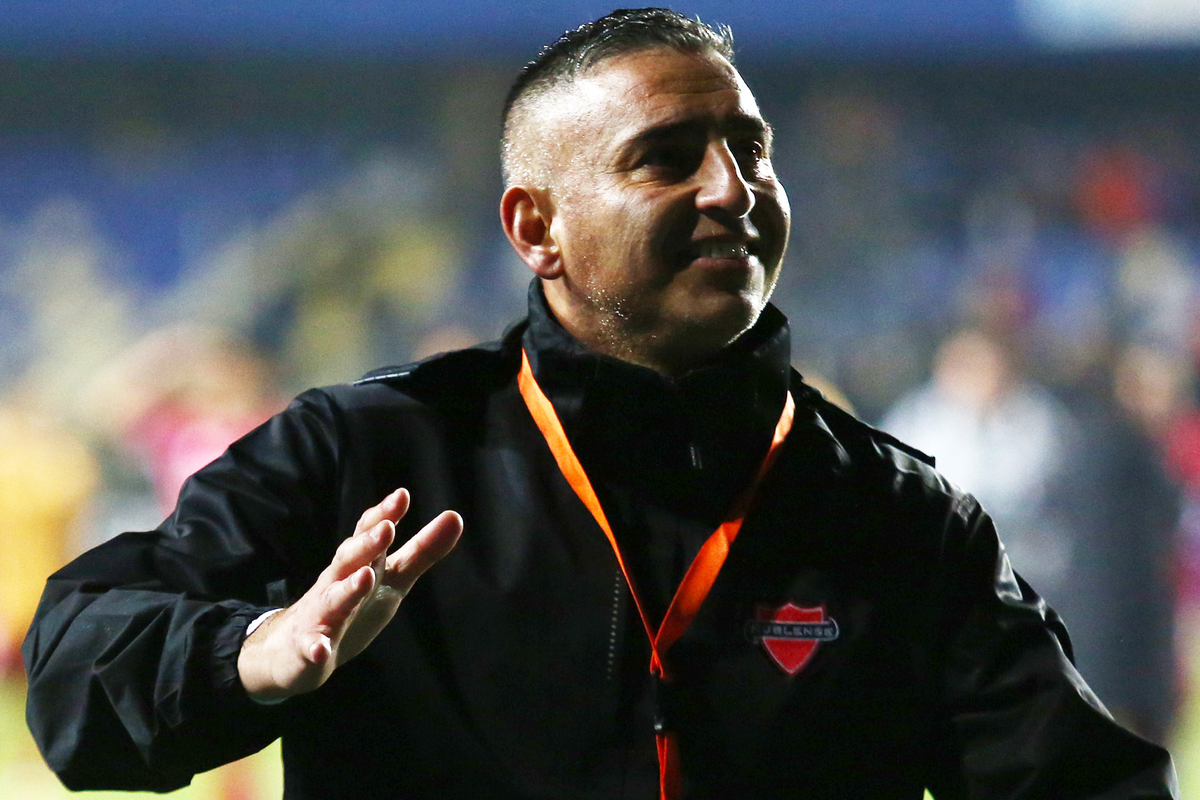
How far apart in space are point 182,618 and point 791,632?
Answer: 0.72 m

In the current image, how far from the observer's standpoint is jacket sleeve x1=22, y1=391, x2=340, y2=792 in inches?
59.5

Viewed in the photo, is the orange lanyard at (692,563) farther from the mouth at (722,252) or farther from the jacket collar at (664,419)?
the mouth at (722,252)

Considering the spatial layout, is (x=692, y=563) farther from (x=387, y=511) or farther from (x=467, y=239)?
(x=467, y=239)

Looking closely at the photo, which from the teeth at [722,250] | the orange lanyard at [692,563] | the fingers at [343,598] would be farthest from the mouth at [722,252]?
the fingers at [343,598]

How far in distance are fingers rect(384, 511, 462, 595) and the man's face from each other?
1.61ft

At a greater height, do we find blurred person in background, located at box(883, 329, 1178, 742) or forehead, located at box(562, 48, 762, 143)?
forehead, located at box(562, 48, 762, 143)

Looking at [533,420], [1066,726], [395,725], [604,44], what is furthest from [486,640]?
[604,44]

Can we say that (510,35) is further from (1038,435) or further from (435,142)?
(1038,435)

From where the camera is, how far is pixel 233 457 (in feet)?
5.73

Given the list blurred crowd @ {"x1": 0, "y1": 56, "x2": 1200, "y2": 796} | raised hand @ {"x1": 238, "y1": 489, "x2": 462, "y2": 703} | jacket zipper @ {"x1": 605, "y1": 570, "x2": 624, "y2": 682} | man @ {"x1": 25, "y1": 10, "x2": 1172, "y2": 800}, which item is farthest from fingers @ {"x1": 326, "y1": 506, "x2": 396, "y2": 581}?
blurred crowd @ {"x1": 0, "y1": 56, "x2": 1200, "y2": 796}

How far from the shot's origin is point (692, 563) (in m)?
1.74

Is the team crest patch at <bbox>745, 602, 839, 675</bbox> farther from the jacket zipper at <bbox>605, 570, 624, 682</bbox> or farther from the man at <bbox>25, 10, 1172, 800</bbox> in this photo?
the jacket zipper at <bbox>605, 570, 624, 682</bbox>

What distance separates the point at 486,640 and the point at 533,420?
31 centimetres

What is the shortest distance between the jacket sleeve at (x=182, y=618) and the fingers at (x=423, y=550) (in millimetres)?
189
